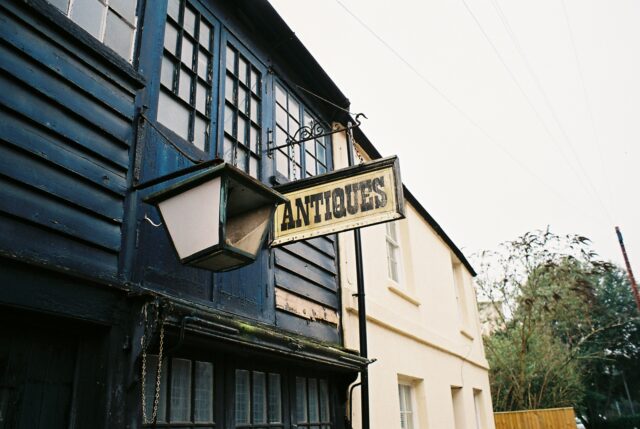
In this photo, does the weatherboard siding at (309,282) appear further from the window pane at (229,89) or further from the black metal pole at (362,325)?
the window pane at (229,89)

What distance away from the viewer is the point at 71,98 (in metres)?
3.23

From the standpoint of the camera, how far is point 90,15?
3.57 meters

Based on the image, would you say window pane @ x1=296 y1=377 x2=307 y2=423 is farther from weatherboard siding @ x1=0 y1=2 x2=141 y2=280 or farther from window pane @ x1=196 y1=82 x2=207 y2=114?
window pane @ x1=196 y1=82 x2=207 y2=114

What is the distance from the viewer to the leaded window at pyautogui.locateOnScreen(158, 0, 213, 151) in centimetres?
426

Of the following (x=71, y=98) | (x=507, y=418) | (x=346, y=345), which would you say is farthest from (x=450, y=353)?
(x=71, y=98)

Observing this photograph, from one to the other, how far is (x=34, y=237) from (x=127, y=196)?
78 cm

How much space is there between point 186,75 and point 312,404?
3.58 metres

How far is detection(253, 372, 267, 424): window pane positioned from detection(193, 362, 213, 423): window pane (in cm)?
66

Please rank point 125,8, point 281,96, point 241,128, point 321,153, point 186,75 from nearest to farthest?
1. point 125,8
2. point 186,75
3. point 241,128
4. point 281,96
5. point 321,153

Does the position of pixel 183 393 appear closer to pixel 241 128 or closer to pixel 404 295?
pixel 241 128

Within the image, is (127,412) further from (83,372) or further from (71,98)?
(71,98)

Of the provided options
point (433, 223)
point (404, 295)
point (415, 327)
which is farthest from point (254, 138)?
point (433, 223)

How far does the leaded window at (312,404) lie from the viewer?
5.29 m

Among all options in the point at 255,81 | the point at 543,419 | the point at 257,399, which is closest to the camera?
the point at 257,399
